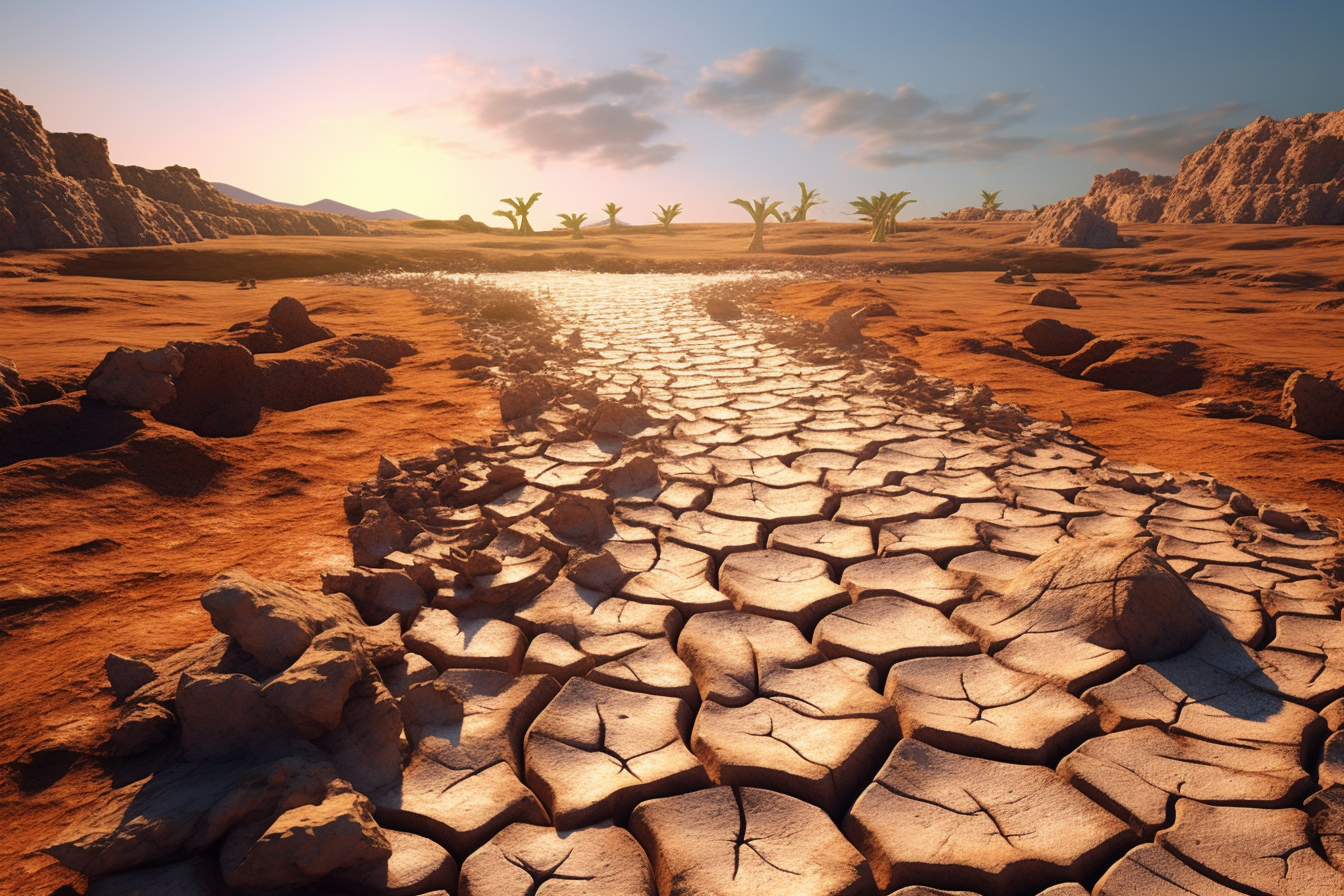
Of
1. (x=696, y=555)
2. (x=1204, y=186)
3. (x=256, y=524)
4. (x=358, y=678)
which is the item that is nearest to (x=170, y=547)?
(x=256, y=524)

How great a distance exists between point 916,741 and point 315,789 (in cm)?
119

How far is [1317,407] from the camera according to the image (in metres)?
3.29

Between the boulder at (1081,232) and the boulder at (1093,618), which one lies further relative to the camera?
the boulder at (1081,232)

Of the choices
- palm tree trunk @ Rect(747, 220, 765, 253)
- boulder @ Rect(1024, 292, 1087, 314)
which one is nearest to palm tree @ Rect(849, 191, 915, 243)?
palm tree trunk @ Rect(747, 220, 765, 253)

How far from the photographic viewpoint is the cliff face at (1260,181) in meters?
18.1

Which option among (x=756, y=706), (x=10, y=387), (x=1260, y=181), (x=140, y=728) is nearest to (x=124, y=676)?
(x=140, y=728)

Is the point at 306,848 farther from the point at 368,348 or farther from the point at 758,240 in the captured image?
the point at 758,240

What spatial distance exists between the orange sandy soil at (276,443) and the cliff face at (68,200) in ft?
6.53

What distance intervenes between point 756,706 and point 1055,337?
5005 mm

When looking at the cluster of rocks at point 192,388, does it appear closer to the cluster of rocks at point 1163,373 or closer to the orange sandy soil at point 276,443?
the orange sandy soil at point 276,443

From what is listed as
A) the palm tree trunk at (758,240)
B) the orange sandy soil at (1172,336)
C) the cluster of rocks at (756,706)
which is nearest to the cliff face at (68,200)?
the orange sandy soil at (1172,336)

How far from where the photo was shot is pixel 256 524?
241cm

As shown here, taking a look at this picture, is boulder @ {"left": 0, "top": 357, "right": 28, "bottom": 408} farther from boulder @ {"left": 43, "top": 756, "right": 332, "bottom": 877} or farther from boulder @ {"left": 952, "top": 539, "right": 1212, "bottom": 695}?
boulder @ {"left": 952, "top": 539, "right": 1212, "bottom": 695}

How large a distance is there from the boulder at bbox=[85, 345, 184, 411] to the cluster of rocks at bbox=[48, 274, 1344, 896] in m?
1.15
